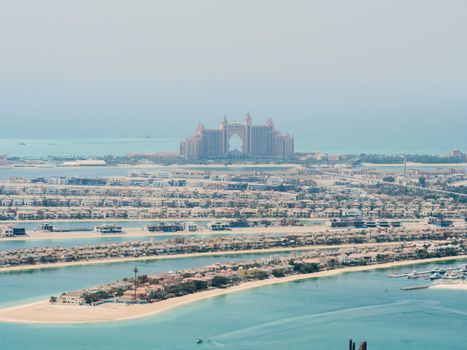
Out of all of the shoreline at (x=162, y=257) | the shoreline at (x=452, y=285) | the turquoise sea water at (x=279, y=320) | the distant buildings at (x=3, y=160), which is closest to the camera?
the turquoise sea water at (x=279, y=320)

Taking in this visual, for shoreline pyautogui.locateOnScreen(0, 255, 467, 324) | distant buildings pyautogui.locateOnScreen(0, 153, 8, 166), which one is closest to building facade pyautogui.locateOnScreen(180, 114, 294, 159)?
distant buildings pyautogui.locateOnScreen(0, 153, 8, 166)

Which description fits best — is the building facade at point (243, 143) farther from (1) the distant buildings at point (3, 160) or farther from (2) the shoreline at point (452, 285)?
(2) the shoreline at point (452, 285)

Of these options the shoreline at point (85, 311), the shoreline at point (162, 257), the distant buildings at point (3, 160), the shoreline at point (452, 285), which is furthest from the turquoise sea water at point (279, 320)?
the distant buildings at point (3, 160)

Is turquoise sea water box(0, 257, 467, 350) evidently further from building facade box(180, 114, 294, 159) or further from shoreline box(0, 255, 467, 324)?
building facade box(180, 114, 294, 159)

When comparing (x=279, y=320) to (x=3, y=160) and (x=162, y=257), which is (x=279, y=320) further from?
(x=3, y=160)

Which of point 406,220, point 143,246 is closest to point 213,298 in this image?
point 143,246

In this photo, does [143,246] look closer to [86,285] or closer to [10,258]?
[10,258]
